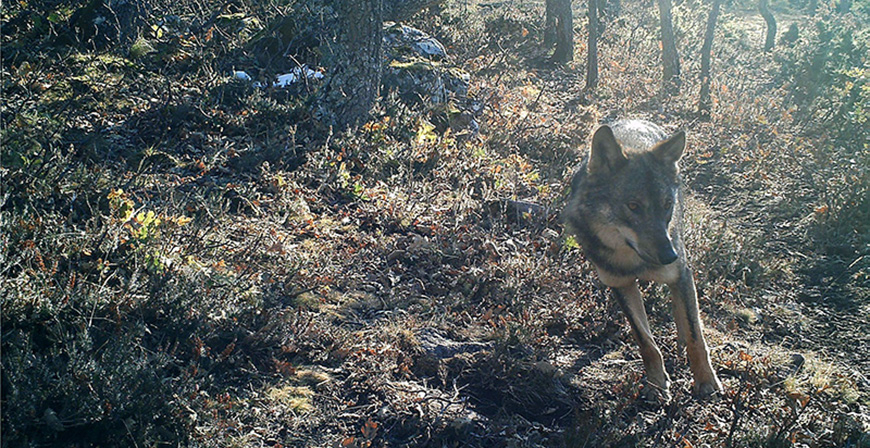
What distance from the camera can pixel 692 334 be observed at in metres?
5.07

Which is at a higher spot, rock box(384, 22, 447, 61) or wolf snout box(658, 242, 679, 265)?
rock box(384, 22, 447, 61)

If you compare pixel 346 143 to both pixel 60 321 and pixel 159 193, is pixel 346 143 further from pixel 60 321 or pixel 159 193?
pixel 60 321

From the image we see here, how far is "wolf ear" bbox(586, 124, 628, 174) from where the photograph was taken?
5277mm

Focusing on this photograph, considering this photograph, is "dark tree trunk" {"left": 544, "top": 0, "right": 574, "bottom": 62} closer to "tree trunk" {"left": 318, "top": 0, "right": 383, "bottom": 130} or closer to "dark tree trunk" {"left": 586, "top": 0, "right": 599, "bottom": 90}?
"dark tree trunk" {"left": 586, "top": 0, "right": 599, "bottom": 90}

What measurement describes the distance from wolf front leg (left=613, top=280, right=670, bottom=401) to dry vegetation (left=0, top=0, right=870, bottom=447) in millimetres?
152

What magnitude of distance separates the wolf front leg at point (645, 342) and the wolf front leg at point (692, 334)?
0.86 feet

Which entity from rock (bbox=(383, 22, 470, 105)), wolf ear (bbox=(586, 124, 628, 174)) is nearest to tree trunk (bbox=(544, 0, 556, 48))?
rock (bbox=(383, 22, 470, 105))

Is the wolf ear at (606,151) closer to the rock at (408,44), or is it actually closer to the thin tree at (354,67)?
the thin tree at (354,67)

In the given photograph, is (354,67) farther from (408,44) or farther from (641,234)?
(641,234)

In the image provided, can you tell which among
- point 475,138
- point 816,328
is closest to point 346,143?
point 475,138

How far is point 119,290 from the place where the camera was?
4.24 m

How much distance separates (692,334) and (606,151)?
1787 mm

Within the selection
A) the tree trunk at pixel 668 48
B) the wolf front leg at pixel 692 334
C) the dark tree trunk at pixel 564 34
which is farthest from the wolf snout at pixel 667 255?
the dark tree trunk at pixel 564 34

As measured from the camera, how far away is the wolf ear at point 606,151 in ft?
17.3
